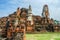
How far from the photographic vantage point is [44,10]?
192ft

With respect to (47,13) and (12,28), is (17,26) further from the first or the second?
(47,13)

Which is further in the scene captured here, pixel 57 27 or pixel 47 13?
pixel 47 13

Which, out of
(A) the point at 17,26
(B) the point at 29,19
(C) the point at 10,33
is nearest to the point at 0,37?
(C) the point at 10,33

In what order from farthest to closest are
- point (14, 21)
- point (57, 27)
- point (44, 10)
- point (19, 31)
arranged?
point (44, 10)
point (57, 27)
point (14, 21)
point (19, 31)

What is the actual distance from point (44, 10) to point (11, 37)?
1855 inches

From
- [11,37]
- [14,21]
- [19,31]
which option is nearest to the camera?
[19,31]

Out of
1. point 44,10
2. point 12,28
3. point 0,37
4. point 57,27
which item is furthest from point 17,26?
point 44,10

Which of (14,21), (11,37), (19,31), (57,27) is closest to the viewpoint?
(19,31)

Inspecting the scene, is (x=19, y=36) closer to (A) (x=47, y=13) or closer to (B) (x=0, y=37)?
(B) (x=0, y=37)

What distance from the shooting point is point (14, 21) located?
13.0m

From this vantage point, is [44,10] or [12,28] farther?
[44,10]

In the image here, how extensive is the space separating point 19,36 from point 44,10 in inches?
1880

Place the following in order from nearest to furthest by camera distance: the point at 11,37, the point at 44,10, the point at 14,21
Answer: the point at 11,37, the point at 14,21, the point at 44,10

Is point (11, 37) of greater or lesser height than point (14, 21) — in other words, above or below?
below
